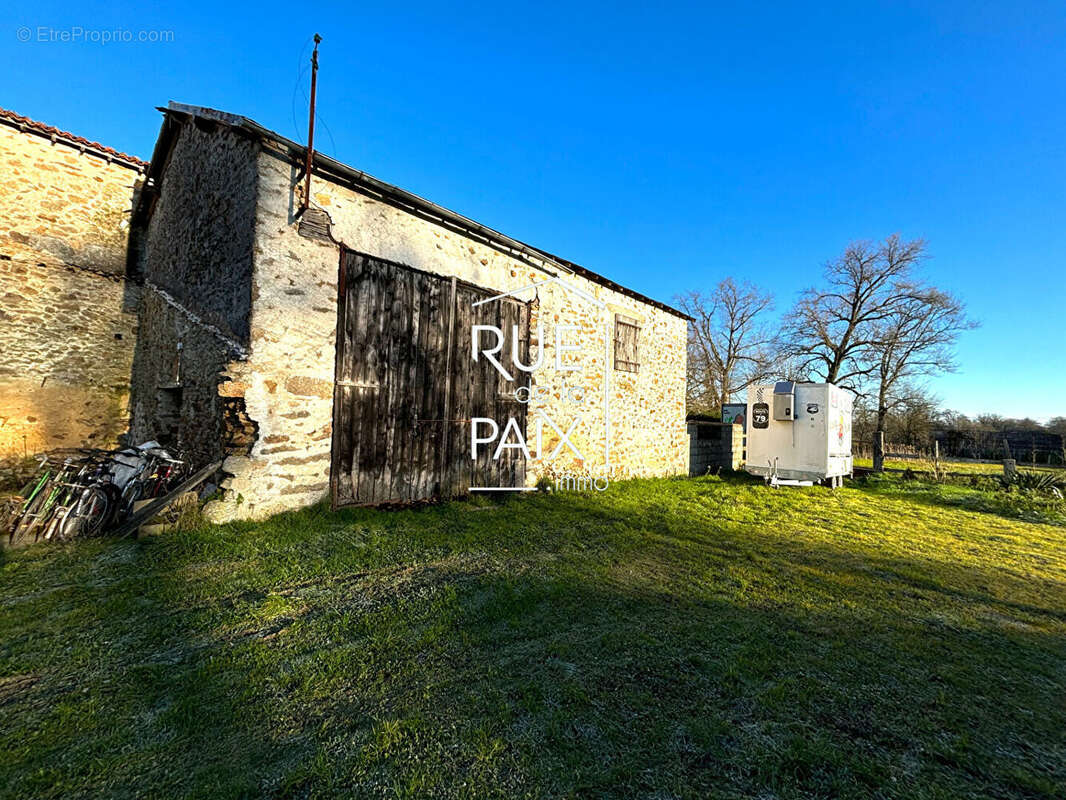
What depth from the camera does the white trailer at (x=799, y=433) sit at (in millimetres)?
9562

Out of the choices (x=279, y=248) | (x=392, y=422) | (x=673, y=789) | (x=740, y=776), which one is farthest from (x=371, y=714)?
(x=279, y=248)

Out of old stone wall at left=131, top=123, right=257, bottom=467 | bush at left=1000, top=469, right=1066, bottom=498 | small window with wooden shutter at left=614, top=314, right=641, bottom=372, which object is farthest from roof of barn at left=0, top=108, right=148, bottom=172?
bush at left=1000, top=469, right=1066, bottom=498

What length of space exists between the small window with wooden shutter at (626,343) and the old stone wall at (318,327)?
78cm

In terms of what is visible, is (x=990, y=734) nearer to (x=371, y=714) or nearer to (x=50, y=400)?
(x=371, y=714)

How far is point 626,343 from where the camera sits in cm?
1004

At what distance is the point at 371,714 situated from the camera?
6.66ft

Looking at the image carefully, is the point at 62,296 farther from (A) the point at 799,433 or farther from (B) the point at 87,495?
(A) the point at 799,433

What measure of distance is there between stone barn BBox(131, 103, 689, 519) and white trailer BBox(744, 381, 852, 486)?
3.90m

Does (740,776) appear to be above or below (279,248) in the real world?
below

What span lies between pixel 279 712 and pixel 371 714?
0.43 metres

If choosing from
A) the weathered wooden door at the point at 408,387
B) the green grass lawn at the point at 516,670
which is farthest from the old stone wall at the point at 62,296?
the weathered wooden door at the point at 408,387

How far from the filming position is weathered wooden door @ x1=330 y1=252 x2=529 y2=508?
5715 mm

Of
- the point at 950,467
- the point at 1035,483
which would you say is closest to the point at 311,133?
the point at 1035,483

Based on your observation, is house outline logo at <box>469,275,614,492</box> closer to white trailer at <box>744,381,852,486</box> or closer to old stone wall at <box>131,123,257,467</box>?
white trailer at <box>744,381,852,486</box>
